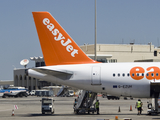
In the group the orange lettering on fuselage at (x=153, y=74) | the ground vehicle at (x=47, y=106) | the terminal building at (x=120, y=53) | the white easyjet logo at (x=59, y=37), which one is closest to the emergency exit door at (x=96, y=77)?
the white easyjet logo at (x=59, y=37)

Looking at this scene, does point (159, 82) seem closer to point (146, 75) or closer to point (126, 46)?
point (146, 75)

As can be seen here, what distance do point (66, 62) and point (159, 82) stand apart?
1022 centimetres

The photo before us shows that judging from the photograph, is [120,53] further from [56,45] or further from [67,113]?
[56,45]

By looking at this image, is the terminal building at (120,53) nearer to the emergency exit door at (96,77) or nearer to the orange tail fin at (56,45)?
the orange tail fin at (56,45)

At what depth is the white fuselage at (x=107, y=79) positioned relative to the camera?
1420 inches

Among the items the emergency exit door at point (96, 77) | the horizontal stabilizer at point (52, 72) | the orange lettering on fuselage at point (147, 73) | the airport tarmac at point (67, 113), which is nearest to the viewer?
the airport tarmac at point (67, 113)

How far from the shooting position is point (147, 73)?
35906 millimetres

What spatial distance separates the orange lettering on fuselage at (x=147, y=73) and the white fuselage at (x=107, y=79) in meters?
0.23

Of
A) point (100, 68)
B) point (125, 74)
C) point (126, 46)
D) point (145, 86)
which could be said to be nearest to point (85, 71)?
point (100, 68)

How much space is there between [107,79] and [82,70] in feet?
9.43

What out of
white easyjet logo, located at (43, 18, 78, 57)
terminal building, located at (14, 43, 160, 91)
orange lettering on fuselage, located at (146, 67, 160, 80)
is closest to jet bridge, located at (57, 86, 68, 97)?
terminal building, located at (14, 43, 160, 91)

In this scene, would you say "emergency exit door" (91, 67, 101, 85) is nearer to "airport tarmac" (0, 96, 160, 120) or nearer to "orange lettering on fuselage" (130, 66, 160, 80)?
"orange lettering on fuselage" (130, 66, 160, 80)

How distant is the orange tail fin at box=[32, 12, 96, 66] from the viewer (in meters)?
37.9

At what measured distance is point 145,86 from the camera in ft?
117
